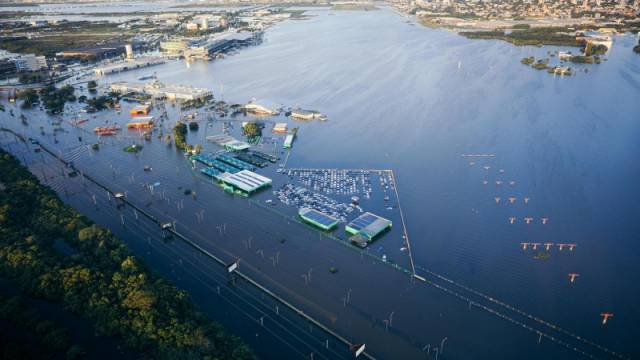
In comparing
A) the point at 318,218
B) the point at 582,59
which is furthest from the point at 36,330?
the point at 582,59

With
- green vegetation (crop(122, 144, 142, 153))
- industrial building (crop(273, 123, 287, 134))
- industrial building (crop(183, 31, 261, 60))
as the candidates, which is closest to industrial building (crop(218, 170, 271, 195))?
industrial building (crop(273, 123, 287, 134))

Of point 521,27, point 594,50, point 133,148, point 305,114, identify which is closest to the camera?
point 133,148

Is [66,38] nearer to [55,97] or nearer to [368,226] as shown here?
[55,97]

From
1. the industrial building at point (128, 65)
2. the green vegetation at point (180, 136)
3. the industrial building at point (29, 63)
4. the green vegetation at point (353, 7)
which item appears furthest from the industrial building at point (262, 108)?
the green vegetation at point (353, 7)

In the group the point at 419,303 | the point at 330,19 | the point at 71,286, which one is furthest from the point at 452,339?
the point at 330,19

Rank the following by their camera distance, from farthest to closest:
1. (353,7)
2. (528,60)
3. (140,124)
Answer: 1. (353,7)
2. (528,60)
3. (140,124)

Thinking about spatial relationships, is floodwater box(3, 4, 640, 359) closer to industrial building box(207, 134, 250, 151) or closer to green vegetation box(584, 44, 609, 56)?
industrial building box(207, 134, 250, 151)
